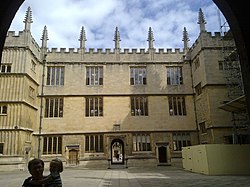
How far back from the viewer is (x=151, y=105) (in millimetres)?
23500

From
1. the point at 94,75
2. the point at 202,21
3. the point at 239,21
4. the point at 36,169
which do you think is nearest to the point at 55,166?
the point at 36,169

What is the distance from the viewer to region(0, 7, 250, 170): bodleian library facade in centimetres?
2020

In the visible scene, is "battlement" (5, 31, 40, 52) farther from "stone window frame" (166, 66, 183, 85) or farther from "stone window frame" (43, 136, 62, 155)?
"stone window frame" (166, 66, 183, 85)

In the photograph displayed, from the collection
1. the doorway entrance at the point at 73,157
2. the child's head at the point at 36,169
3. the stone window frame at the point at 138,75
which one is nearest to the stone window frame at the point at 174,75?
the stone window frame at the point at 138,75

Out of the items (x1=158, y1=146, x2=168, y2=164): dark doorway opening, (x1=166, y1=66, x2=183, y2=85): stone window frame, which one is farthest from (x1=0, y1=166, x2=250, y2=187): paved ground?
(x1=166, y1=66, x2=183, y2=85): stone window frame

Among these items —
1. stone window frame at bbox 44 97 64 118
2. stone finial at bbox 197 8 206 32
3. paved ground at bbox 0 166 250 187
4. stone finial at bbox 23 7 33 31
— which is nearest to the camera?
paved ground at bbox 0 166 250 187

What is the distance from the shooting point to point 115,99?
23.3 m

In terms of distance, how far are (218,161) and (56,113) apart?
1431 centimetres

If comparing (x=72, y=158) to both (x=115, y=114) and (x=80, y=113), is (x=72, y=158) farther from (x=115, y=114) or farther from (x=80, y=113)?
(x=115, y=114)

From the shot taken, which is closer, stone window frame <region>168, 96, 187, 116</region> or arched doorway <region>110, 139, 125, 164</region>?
stone window frame <region>168, 96, 187, 116</region>

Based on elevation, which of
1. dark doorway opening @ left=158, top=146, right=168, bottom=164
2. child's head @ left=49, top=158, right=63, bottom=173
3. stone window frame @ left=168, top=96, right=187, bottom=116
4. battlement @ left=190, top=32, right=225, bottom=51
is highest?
battlement @ left=190, top=32, right=225, bottom=51

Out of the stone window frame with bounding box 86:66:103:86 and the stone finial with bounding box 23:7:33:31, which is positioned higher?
the stone finial with bounding box 23:7:33:31

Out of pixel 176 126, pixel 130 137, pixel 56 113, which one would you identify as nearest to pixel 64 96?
pixel 56 113

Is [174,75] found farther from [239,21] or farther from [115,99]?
[239,21]
